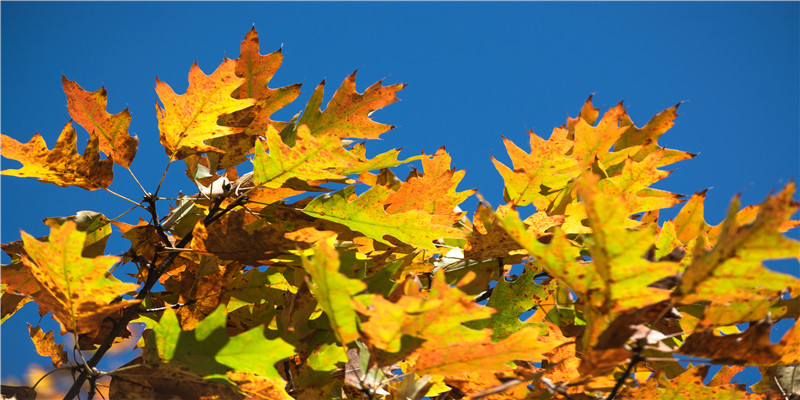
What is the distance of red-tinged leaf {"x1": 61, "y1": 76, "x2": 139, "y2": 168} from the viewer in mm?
896

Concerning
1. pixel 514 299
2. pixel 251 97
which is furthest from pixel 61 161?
pixel 514 299

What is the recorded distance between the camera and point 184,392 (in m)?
0.72

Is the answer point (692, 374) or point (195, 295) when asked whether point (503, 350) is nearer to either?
point (692, 374)

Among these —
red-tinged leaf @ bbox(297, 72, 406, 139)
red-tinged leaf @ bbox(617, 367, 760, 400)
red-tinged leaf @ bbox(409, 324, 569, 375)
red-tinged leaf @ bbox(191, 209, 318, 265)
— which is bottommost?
red-tinged leaf @ bbox(617, 367, 760, 400)

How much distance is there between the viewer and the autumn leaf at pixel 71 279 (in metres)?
0.65

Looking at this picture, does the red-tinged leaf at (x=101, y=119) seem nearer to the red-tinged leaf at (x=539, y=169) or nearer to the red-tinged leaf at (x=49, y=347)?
the red-tinged leaf at (x=49, y=347)

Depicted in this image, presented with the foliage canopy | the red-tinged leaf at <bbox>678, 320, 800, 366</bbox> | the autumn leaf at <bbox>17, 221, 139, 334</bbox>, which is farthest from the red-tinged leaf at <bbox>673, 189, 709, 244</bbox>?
the autumn leaf at <bbox>17, 221, 139, 334</bbox>

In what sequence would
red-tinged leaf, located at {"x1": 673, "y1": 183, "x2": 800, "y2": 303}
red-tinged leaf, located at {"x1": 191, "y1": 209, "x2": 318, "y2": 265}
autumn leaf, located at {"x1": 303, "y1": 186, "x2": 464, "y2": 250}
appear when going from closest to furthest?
red-tinged leaf, located at {"x1": 673, "y1": 183, "x2": 800, "y2": 303}
red-tinged leaf, located at {"x1": 191, "y1": 209, "x2": 318, "y2": 265}
autumn leaf, located at {"x1": 303, "y1": 186, "x2": 464, "y2": 250}

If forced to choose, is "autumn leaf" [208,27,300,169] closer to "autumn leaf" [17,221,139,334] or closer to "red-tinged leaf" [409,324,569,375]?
"autumn leaf" [17,221,139,334]

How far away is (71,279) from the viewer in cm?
69

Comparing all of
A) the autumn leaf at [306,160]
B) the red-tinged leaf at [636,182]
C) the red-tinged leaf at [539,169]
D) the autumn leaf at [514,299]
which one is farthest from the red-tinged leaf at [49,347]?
the red-tinged leaf at [636,182]

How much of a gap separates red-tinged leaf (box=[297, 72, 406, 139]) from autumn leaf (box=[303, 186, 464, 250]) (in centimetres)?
18

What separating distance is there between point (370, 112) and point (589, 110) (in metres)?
0.54

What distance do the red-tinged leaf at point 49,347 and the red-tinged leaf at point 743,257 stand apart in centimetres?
90
